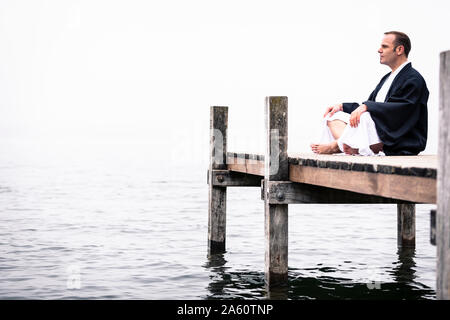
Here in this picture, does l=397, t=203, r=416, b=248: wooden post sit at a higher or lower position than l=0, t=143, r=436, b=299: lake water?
higher

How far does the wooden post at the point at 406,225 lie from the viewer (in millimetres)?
10594

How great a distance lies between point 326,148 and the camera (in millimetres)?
7672

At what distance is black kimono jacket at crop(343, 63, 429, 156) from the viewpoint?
290 inches

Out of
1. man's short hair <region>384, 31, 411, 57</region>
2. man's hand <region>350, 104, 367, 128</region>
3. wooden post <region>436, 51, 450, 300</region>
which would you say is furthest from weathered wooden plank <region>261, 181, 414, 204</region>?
wooden post <region>436, 51, 450, 300</region>

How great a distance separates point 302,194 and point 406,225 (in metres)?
3.82

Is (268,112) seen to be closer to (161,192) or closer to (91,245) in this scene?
(91,245)

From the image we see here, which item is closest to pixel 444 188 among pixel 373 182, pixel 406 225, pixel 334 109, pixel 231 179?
pixel 373 182

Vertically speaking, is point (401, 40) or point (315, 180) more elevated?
point (401, 40)

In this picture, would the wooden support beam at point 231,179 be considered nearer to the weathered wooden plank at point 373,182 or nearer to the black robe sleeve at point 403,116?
the weathered wooden plank at point 373,182

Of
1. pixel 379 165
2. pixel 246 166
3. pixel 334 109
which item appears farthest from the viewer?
pixel 246 166

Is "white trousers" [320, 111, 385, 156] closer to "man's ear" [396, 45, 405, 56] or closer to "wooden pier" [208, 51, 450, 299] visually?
"wooden pier" [208, 51, 450, 299]

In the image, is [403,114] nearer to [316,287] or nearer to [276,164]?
[276,164]

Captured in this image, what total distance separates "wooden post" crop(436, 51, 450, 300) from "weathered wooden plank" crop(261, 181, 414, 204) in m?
2.69
